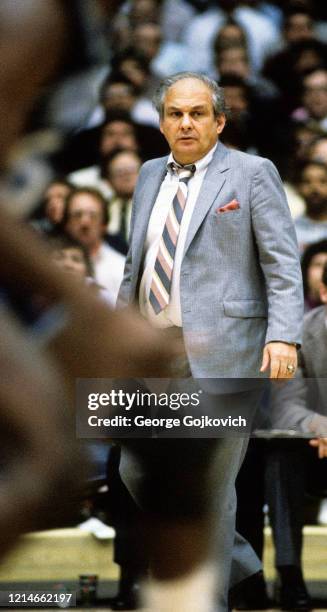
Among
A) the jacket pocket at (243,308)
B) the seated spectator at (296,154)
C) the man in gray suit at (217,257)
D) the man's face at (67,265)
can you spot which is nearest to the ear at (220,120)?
the man in gray suit at (217,257)

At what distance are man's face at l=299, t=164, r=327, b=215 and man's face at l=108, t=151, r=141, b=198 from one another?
29cm

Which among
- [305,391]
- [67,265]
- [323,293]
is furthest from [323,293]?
[67,265]

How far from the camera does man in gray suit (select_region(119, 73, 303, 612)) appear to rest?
4.17 ft

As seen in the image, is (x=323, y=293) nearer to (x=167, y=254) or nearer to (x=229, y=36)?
(x=167, y=254)

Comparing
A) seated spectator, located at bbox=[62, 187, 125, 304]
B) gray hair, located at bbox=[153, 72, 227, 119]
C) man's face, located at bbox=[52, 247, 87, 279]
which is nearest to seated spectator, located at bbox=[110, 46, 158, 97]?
seated spectator, located at bbox=[62, 187, 125, 304]

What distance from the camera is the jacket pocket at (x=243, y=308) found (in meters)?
1.31

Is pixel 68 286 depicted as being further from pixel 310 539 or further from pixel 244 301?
pixel 310 539

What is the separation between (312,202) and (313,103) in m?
0.20

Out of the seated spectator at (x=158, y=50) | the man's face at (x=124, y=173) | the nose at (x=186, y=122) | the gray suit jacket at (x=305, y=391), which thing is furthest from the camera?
the seated spectator at (x=158, y=50)

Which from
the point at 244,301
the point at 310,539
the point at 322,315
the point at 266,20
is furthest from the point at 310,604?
the point at 266,20

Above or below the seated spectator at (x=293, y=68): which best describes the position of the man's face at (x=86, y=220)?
below

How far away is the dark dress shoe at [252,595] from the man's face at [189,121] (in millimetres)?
699

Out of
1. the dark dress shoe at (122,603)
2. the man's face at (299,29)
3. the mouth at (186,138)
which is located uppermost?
the man's face at (299,29)

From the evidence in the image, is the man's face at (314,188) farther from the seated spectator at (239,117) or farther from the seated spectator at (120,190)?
the seated spectator at (120,190)
